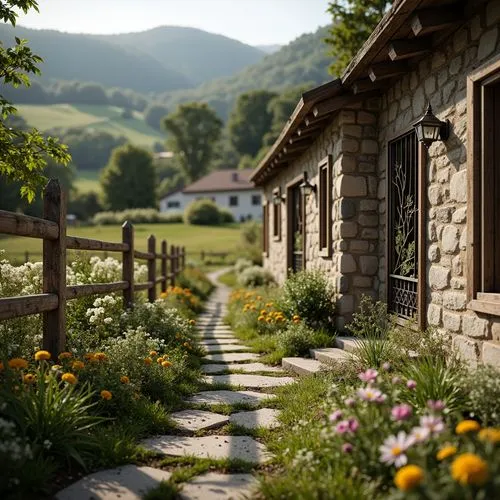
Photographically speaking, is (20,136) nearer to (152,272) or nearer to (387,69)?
(387,69)

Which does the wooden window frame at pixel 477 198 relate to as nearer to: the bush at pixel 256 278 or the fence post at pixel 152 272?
the fence post at pixel 152 272

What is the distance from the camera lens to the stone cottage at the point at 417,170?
4238 mm

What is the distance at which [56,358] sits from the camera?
174 inches

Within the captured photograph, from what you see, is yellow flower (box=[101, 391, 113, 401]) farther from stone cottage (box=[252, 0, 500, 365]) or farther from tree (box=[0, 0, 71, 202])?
tree (box=[0, 0, 71, 202])

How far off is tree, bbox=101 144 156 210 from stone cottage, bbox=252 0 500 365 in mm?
48790

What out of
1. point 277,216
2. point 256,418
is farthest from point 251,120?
point 256,418

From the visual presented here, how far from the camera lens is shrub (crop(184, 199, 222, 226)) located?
47156 mm

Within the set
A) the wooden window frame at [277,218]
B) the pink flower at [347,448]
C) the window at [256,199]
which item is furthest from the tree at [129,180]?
the pink flower at [347,448]

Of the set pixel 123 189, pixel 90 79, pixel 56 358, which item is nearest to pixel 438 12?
pixel 56 358

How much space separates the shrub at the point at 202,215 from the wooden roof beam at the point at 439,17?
42865 mm

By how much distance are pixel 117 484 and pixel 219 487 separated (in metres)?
0.57

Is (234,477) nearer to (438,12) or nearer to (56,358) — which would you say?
(56,358)

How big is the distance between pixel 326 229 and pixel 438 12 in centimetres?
394

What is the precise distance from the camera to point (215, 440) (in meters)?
3.85
